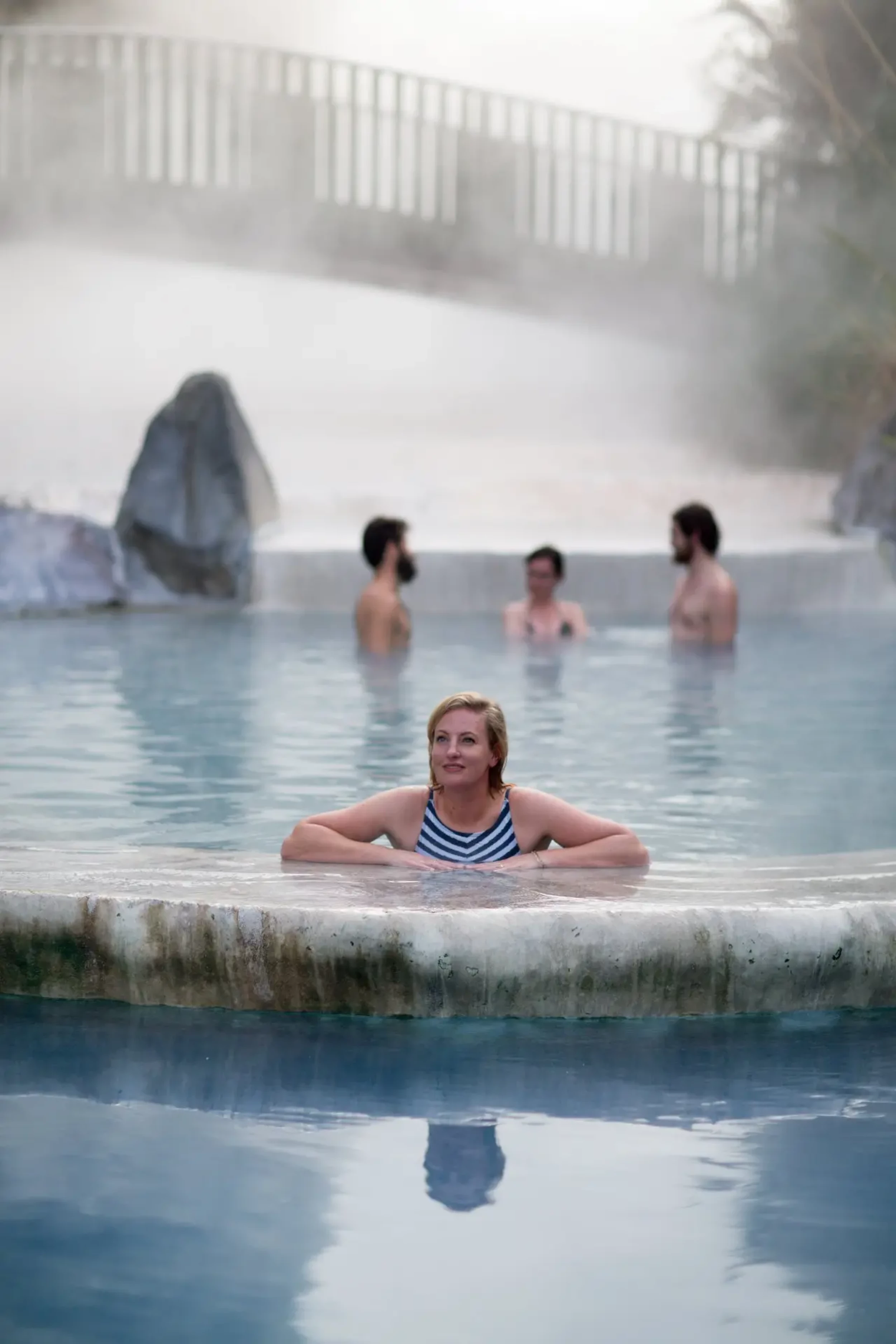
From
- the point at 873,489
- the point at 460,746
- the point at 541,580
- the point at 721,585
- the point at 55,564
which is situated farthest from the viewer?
the point at 873,489

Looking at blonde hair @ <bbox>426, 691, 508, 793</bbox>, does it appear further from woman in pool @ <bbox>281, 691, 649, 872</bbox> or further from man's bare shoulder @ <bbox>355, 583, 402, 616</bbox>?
man's bare shoulder @ <bbox>355, 583, 402, 616</bbox>

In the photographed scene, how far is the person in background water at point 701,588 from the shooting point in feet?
29.3

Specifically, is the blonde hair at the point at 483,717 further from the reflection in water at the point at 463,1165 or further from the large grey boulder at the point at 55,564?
the large grey boulder at the point at 55,564

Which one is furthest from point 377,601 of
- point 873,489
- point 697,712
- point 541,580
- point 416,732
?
point 873,489

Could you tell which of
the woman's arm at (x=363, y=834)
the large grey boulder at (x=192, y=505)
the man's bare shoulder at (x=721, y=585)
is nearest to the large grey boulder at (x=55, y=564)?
the large grey boulder at (x=192, y=505)

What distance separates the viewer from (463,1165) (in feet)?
7.90

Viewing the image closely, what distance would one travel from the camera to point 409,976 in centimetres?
→ 290

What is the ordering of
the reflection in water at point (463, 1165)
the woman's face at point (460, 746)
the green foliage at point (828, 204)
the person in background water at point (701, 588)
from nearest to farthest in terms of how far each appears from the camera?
the reflection in water at point (463, 1165) < the woman's face at point (460, 746) < the person in background water at point (701, 588) < the green foliage at point (828, 204)

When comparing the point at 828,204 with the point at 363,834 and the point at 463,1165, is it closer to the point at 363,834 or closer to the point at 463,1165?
the point at 363,834

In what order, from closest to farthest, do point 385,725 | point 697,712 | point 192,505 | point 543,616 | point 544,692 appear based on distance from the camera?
point 385,725, point 697,712, point 544,692, point 543,616, point 192,505

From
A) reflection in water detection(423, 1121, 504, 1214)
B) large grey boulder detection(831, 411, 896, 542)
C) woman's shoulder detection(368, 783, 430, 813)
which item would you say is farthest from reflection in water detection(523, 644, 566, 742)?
large grey boulder detection(831, 411, 896, 542)

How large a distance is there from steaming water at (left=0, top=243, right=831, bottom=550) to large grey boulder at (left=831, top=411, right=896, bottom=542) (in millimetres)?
326

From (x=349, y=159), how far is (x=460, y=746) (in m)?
13.6

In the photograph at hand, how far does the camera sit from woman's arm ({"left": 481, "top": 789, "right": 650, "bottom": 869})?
3.47 metres
